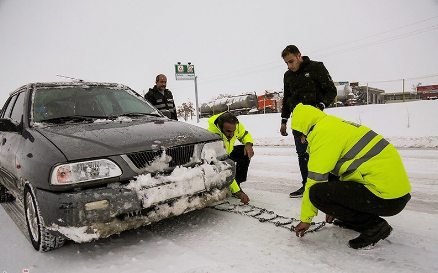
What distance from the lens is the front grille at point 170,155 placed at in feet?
7.62

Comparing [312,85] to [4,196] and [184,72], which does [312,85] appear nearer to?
[4,196]

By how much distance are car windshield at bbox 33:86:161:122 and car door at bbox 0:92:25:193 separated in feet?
0.87

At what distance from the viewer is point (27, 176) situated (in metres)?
2.45

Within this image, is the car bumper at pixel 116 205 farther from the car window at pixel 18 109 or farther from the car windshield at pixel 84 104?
the car window at pixel 18 109

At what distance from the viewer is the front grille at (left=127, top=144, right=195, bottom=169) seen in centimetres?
232

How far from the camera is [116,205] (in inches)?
84.2

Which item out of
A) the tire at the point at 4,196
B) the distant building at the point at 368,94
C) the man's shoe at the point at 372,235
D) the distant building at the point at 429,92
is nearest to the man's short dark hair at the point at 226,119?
the man's shoe at the point at 372,235

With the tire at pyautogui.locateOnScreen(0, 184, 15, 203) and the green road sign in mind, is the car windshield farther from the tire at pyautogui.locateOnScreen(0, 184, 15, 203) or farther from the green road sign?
the green road sign

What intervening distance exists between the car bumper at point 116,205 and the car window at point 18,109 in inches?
52.1

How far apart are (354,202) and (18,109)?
364 cm

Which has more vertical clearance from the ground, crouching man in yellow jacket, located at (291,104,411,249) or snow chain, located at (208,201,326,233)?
crouching man in yellow jacket, located at (291,104,411,249)

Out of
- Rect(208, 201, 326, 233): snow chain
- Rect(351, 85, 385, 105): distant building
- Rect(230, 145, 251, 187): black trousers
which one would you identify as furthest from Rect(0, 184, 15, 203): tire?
Rect(351, 85, 385, 105): distant building

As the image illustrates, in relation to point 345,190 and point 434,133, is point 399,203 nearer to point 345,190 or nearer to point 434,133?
point 345,190

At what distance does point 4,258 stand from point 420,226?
11.9 feet
